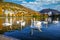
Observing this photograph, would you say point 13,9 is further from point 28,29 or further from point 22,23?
point 28,29

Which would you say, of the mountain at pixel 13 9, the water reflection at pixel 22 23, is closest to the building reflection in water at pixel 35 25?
the water reflection at pixel 22 23

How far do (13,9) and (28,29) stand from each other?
1.16 feet

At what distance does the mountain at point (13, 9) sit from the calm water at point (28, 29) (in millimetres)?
75

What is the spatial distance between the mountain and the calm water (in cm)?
8

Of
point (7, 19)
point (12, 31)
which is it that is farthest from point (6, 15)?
point (12, 31)

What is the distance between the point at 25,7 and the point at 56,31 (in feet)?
1.77

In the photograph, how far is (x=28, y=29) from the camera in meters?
2.23

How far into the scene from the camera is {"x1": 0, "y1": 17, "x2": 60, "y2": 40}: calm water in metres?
2.20

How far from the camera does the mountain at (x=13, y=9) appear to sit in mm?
2260

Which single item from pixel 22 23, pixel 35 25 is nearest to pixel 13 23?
pixel 22 23

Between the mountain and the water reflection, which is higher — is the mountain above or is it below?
above

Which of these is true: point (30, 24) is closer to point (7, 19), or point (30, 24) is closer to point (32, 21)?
point (32, 21)

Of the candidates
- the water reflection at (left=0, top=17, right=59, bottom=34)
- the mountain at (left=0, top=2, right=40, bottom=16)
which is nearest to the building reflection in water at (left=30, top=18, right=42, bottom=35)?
the water reflection at (left=0, top=17, right=59, bottom=34)

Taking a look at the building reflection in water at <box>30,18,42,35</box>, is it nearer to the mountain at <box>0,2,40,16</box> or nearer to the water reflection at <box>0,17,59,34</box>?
the water reflection at <box>0,17,59,34</box>
